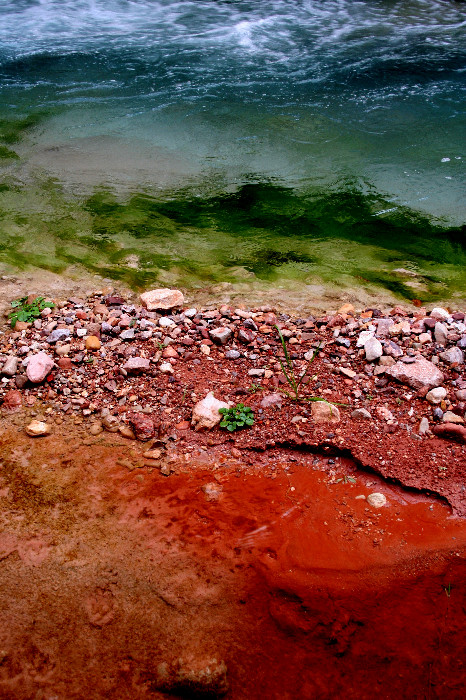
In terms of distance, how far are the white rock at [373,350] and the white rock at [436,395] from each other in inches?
15.1

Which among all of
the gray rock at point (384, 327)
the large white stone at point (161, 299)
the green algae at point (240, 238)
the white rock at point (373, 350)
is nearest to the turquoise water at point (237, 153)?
the green algae at point (240, 238)

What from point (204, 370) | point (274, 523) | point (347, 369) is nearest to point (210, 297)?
point (204, 370)

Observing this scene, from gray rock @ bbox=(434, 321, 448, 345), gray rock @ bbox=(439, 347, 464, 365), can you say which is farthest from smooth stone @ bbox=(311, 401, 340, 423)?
gray rock @ bbox=(434, 321, 448, 345)

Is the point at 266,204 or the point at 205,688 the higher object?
the point at 266,204

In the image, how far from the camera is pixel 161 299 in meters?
3.52

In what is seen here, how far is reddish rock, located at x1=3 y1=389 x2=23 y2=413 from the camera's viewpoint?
2.83m

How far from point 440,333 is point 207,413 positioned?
1.57m

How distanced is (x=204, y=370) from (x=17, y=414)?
3.56 feet

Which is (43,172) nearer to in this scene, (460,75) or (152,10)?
(460,75)

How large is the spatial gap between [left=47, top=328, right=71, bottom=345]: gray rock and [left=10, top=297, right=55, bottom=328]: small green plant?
0.89ft

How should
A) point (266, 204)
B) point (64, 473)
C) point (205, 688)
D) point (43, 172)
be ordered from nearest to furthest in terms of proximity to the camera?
point (205, 688)
point (64, 473)
point (266, 204)
point (43, 172)

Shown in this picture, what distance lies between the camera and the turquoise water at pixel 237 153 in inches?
163

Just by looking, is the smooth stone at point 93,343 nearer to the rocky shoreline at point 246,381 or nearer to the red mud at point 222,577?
the rocky shoreline at point 246,381

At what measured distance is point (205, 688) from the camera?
175 centimetres
